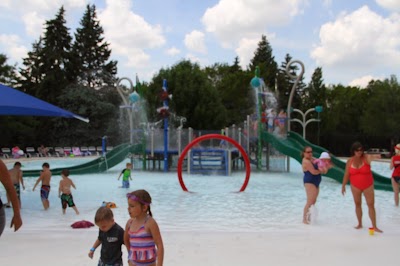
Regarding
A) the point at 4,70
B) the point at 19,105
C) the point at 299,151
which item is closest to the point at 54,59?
the point at 4,70

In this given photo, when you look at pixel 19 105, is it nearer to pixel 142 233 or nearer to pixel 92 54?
pixel 142 233

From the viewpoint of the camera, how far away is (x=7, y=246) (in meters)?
6.15

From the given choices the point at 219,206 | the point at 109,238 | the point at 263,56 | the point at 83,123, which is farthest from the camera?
the point at 263,56

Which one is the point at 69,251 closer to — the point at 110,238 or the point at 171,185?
the point at 110,238

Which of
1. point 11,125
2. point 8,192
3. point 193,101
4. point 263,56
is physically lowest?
point 8,192

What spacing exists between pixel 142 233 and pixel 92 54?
51804 millimetres

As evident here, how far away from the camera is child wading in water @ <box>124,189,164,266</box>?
3625mm

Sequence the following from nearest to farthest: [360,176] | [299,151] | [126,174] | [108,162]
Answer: [360,176] < [126,174] < [299,151] < [108,162]

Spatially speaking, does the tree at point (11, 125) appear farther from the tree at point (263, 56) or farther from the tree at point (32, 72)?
the tree at point (263, 56)

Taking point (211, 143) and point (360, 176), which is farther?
point (211, 143)

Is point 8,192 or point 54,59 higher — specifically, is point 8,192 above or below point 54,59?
below

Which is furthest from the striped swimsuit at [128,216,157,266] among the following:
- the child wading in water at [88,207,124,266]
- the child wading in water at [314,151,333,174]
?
the child wading in water at [314,151,333,174]

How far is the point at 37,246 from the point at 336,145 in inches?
1620

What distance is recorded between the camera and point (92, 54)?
2088 inches
